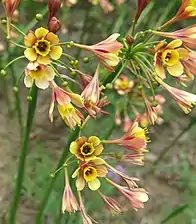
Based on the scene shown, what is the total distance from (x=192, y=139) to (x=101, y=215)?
0.66 meters

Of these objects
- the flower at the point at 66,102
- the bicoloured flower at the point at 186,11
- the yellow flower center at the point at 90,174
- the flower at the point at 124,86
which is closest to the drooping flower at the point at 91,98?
the flower at the point at 66,102

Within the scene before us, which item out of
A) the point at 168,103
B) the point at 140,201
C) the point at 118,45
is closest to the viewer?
the point at 118,45

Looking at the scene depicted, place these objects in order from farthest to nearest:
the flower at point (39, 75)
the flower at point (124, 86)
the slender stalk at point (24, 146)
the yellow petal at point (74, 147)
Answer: the flower at point (124, 86) → the slender stalk at point (24, 146) → the yellow petal at point (74, 147) → the flower at point (39, 75)

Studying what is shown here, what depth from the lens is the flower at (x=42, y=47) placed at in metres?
1.23

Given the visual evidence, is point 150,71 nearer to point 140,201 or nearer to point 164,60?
point 164,60

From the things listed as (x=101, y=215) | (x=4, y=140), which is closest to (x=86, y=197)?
(x=101, y=215)

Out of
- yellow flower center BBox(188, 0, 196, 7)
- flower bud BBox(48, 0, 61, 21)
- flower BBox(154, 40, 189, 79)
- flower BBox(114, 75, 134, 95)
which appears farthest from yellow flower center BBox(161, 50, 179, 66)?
flower BBox(114, 75, 134, 95)

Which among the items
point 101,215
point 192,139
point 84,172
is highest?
point 84,172

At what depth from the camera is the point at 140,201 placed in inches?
54.5

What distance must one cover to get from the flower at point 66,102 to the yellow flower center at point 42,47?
7 cm

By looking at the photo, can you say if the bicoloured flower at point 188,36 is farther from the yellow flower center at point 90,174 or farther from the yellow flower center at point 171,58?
the yellow flower center at point 90,174

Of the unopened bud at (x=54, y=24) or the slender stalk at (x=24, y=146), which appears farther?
the slender stalk at (x=24, y=146)

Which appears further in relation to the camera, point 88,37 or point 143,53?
point 88,37

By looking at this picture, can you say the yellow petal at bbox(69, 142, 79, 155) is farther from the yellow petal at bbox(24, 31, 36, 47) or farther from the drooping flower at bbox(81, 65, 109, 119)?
the yellow petal at bbox(24, 31, 36, 47)
